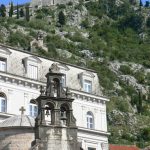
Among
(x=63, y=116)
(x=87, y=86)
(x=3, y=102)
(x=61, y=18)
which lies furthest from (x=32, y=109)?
(x=61, y=18)

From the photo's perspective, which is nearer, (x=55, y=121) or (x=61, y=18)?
(x=55, y=121)

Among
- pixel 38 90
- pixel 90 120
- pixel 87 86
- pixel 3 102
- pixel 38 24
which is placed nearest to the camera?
pixel 3 102

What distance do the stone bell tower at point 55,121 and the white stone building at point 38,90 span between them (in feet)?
47.0

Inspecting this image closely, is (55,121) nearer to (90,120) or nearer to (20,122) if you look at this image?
(20,122)

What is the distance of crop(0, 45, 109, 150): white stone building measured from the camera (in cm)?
5144

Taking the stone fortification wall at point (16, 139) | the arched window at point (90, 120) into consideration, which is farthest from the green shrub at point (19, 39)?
the stone fortification wall at point (16, 139)

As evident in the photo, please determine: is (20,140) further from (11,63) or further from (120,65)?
(120,65)

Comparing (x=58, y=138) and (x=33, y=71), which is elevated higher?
(x=33, y=71)

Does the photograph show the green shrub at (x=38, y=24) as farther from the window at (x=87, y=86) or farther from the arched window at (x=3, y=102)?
the arched window at (x=3, y=102)

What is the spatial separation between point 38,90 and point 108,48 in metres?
119

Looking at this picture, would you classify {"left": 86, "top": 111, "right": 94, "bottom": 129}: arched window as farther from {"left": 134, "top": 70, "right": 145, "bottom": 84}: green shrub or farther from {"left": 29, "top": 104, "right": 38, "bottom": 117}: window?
{"left": 134, "top": 70, "right": 145, "bottom": 84}: green shrub

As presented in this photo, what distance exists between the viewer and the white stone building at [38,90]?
51.4m

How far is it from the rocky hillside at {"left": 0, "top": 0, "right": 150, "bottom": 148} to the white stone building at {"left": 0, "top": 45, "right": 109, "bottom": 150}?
2230 inches

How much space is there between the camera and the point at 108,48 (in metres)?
172
